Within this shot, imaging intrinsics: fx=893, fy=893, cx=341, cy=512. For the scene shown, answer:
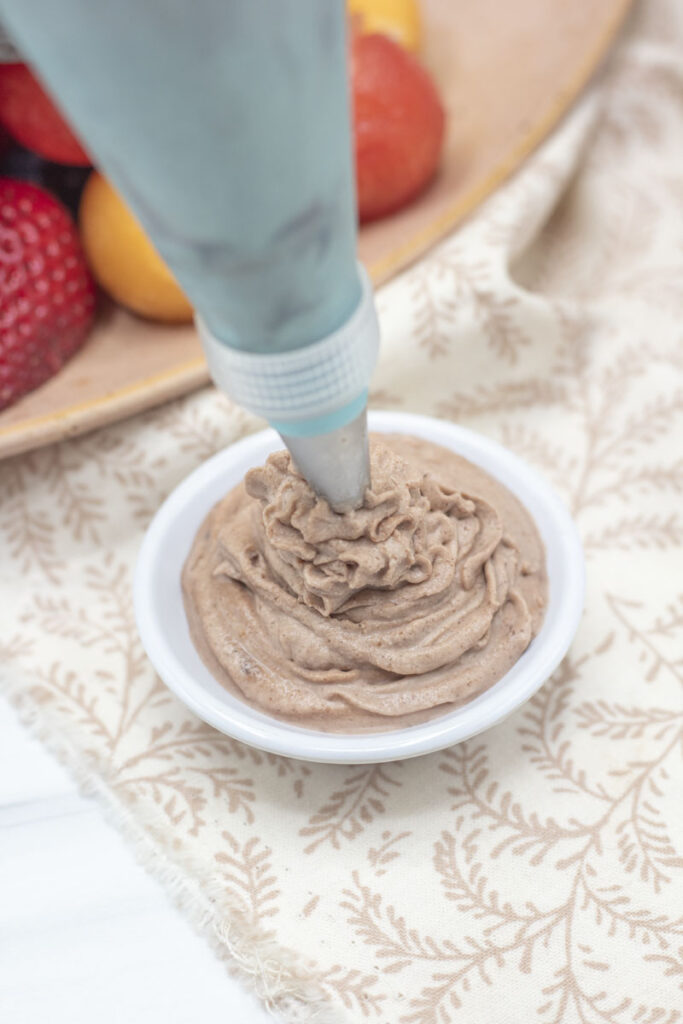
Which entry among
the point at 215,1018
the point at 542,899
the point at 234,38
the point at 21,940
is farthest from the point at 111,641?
the point at 234,38

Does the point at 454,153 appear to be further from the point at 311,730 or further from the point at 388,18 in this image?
the point at 311,730

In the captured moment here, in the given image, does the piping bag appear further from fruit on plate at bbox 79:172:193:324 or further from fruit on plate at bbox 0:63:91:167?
fruit on plate at bbox 0:63:91:167

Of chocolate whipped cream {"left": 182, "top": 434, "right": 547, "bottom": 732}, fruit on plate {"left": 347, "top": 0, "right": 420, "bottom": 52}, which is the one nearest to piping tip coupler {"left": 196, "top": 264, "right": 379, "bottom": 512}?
chocolate whipped cream {"left": 182, "top": 434, "right": 547, "bottom": 732}

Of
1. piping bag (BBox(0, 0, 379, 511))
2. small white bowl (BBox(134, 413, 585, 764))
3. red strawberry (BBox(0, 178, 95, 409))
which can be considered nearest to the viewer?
piping bag (BBox(0, 0, 379, 511))

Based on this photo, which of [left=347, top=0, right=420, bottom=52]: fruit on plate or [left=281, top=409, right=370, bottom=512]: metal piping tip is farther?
[left=347, top=0, right=420, bottom=52]: fruit on plate

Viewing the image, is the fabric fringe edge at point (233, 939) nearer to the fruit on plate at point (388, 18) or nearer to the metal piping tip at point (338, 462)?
the metal piping tip at point (338, 462)

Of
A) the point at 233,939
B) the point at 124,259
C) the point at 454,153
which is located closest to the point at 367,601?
the point at 233,939
